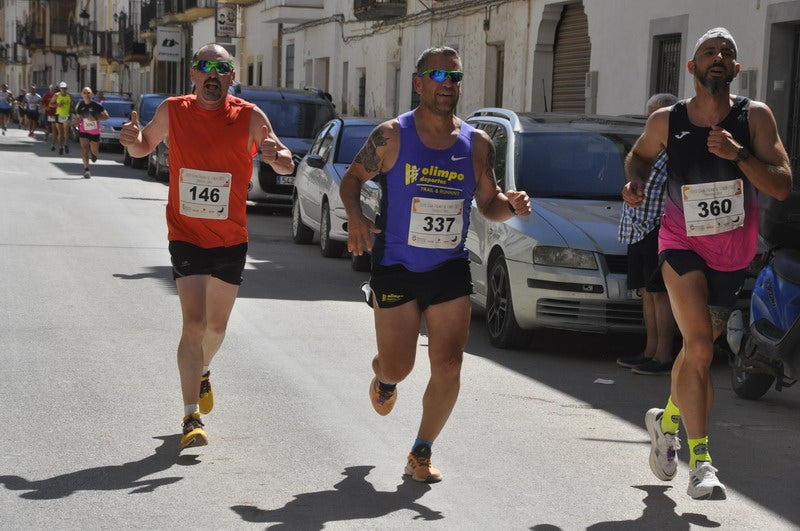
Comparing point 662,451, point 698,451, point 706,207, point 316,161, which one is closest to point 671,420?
point 662,451

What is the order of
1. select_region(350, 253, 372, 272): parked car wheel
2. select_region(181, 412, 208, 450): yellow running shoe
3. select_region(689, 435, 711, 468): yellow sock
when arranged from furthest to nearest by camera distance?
select_region(350, 253, 372, 272): parked car wheel
select_region(181, 412, 208, 450): yellow running shoe
select_region(689, 435, 711, 468): yellow sock

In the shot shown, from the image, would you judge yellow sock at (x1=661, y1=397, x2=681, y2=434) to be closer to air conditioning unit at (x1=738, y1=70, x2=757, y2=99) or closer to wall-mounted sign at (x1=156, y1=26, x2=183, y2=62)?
air conditioning unit at (x1=738, y1=70, x2=757, y2=99)

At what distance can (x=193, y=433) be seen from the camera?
6.55 metres

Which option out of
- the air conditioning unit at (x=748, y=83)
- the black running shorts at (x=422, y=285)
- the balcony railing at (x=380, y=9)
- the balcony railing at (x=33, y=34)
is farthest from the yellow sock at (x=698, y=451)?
the balcony railing at (x=33, y=34)

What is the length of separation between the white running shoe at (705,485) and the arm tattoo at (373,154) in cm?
185

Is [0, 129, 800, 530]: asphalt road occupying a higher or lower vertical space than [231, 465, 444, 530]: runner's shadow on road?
lower

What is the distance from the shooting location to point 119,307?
11328mm

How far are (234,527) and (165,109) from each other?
2.27 meters

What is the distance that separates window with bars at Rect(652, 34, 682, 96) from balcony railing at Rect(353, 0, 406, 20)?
1249 centimetres

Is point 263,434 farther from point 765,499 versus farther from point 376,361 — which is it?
point 765,499

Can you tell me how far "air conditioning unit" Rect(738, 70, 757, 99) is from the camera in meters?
15.8

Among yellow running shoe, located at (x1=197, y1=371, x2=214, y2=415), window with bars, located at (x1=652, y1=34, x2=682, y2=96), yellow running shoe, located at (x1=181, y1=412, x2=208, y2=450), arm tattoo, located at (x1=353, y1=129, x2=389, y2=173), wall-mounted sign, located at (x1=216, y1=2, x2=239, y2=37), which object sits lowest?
yellow running shoe, located at (x1=181, y1=412, x2=208, y2=450)

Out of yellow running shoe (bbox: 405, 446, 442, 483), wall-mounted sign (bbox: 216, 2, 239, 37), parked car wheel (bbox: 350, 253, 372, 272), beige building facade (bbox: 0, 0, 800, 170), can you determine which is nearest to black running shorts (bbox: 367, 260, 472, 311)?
yellow running shoe (bbox: 405, 446, 442, 483)

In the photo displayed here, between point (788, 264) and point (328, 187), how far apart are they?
8.52 meters
